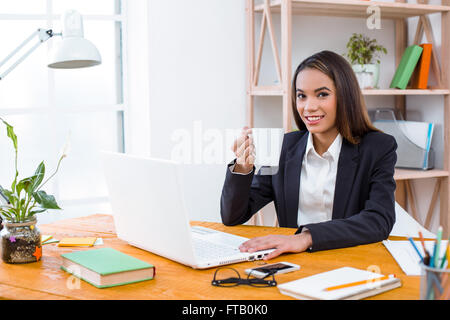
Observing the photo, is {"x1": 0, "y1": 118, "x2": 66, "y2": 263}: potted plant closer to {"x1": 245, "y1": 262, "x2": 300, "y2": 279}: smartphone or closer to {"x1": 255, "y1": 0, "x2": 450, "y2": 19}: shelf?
{"x1": 245, "y1": 262, "x2": 300, "y2": 279}: smartphone

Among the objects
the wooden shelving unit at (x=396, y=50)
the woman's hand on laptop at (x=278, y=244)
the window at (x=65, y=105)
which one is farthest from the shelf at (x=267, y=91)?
the woman's hand on laptop at (x=278, y=244)

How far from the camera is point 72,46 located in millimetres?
1627

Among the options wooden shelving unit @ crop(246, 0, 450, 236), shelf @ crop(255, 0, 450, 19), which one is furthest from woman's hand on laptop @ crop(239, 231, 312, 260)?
shelf @ crop(255, 0, 450, 19)

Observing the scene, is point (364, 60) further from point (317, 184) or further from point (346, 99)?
point (317, 184)

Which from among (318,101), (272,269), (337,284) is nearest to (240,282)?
(272,269)

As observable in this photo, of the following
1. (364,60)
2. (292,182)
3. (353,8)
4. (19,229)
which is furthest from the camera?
(364,60)

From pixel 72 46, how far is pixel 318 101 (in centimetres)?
83

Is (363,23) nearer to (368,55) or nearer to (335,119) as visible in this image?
(368,55)

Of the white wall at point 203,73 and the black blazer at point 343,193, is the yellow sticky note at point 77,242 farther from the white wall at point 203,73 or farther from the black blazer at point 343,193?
the white wall at point 203,73

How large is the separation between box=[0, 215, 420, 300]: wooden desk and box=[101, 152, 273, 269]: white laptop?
32 millimetres

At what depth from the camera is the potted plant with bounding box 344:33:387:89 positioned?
2.94m

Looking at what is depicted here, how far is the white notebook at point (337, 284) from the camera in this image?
1.09 m

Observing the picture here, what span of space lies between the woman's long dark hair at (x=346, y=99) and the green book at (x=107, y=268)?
940 millimetres

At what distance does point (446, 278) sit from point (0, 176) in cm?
215
